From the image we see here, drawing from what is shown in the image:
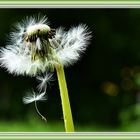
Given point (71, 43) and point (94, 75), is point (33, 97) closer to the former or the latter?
point (71, 43)

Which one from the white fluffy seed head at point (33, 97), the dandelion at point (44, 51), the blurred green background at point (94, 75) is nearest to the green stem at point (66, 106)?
the dandelion at point (44, 51)

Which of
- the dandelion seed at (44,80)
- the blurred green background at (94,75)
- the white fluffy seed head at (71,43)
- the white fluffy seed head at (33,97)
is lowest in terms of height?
the blurred green background at (94,75)

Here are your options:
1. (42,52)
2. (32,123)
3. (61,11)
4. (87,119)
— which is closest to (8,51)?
(42,52)

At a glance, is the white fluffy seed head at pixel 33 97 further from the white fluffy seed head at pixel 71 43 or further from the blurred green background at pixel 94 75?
the blurred green background at pixel 94 75

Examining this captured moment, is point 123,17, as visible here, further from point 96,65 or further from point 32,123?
point 32,123

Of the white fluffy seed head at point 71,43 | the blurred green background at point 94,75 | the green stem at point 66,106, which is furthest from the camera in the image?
the blurred green background at point 94,75

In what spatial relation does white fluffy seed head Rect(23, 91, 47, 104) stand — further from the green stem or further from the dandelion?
the green stem

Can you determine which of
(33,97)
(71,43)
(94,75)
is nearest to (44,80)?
(33,97)
